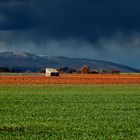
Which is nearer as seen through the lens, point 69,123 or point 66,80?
point 69,123

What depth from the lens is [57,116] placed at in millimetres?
31234

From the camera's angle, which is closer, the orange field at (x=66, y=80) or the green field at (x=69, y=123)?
the green field at (x=69, y=123)

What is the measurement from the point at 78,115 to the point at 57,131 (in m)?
8.04

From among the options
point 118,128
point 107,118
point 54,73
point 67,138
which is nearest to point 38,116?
point 107,118

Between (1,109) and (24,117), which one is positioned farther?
(1,109)

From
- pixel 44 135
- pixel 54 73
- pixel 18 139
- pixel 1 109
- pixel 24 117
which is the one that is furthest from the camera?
pixel 54 73

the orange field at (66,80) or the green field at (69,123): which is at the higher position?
the orange field at (66,80)

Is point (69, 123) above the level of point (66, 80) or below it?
→ below

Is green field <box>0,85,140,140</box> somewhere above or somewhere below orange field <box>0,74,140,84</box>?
below

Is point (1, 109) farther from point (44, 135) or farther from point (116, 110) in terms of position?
point (44, 135)

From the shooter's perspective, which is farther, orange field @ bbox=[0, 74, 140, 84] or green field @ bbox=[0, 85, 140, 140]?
orange field @ bbox=[0, 74, 140, 84]

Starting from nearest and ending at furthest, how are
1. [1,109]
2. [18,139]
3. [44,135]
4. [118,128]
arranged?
1. [18,139]
2. [44,135]
3. [118,128]
4. [1,109]

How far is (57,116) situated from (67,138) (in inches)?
370

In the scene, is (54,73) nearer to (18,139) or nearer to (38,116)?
(38,116)
